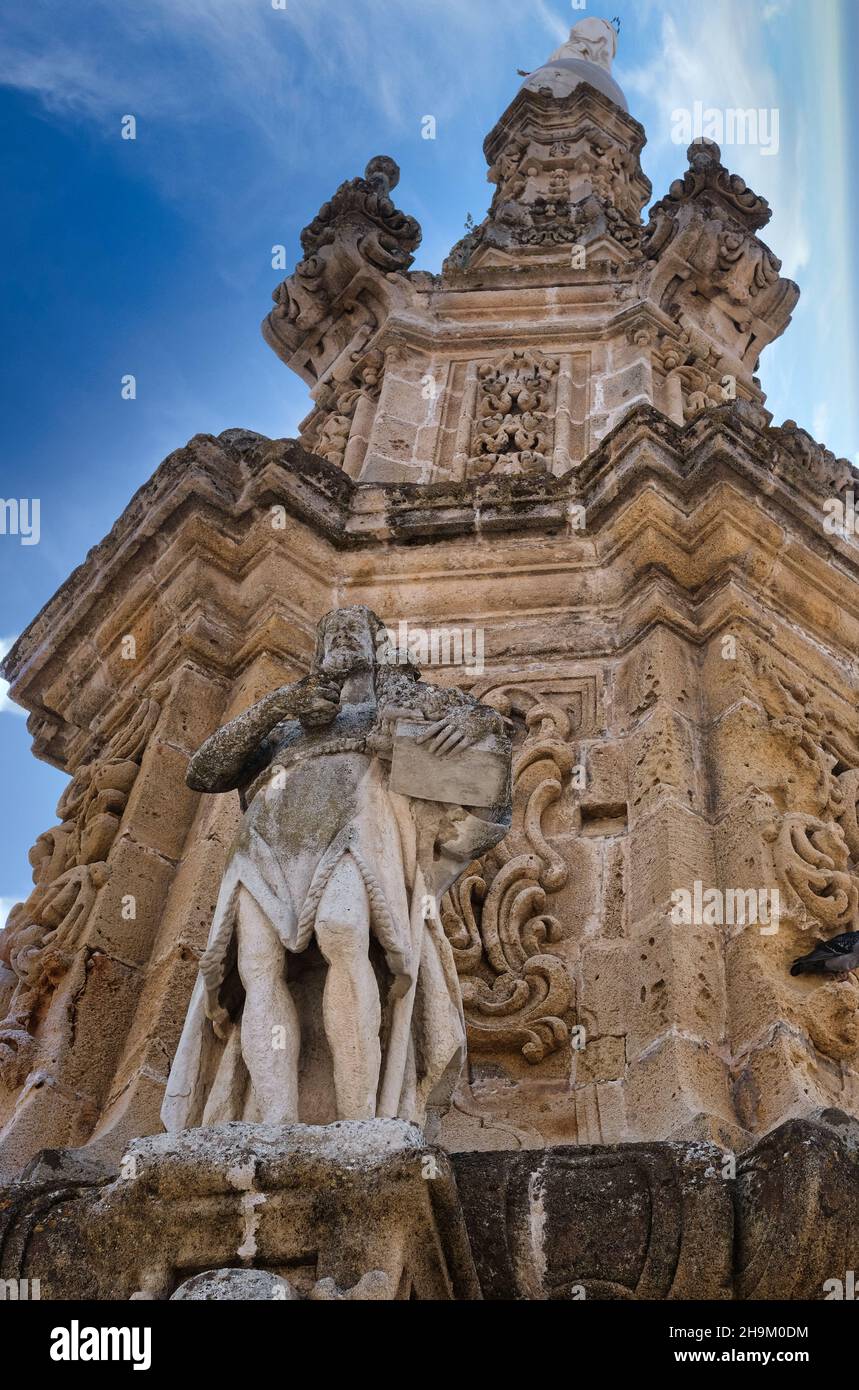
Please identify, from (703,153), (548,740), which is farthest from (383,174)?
(548,740)

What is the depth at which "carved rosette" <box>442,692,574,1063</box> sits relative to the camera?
6246 mm

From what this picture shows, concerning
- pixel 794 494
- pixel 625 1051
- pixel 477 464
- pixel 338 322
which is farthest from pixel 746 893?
pixel 338 322

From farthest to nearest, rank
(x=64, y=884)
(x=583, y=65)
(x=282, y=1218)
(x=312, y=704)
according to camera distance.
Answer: (x=583, y=65) < (x=64, y=884) < (x=312, y=704) < (x=282, y=1218)

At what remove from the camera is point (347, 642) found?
623 cm

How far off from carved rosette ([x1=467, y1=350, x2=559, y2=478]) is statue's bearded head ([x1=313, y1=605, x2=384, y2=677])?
3354 mm

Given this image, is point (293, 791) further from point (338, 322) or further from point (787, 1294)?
point (338, 322)

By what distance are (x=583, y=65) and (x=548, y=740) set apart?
10.4 metres

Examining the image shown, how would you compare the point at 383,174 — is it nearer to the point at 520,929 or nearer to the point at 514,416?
the point at 514,416

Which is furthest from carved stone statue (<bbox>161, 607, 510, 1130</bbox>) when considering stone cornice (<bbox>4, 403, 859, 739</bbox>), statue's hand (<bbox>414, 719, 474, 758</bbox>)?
stone cornice (<bbox>4, 403, 859, 739</bbox>)

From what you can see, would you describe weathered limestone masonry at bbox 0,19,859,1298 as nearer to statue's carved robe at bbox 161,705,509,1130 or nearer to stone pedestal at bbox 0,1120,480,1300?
stone pedestal at bbox 0,1120,480,1300

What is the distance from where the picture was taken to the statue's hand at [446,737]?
18.2ft

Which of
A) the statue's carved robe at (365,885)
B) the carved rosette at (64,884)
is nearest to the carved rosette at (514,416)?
the carved rosette at (64,884)

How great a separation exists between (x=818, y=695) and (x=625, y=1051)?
241 centimetres

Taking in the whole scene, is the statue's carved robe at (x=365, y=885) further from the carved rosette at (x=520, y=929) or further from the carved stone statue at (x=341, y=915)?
the carved rosette at (x=520, y=929)
